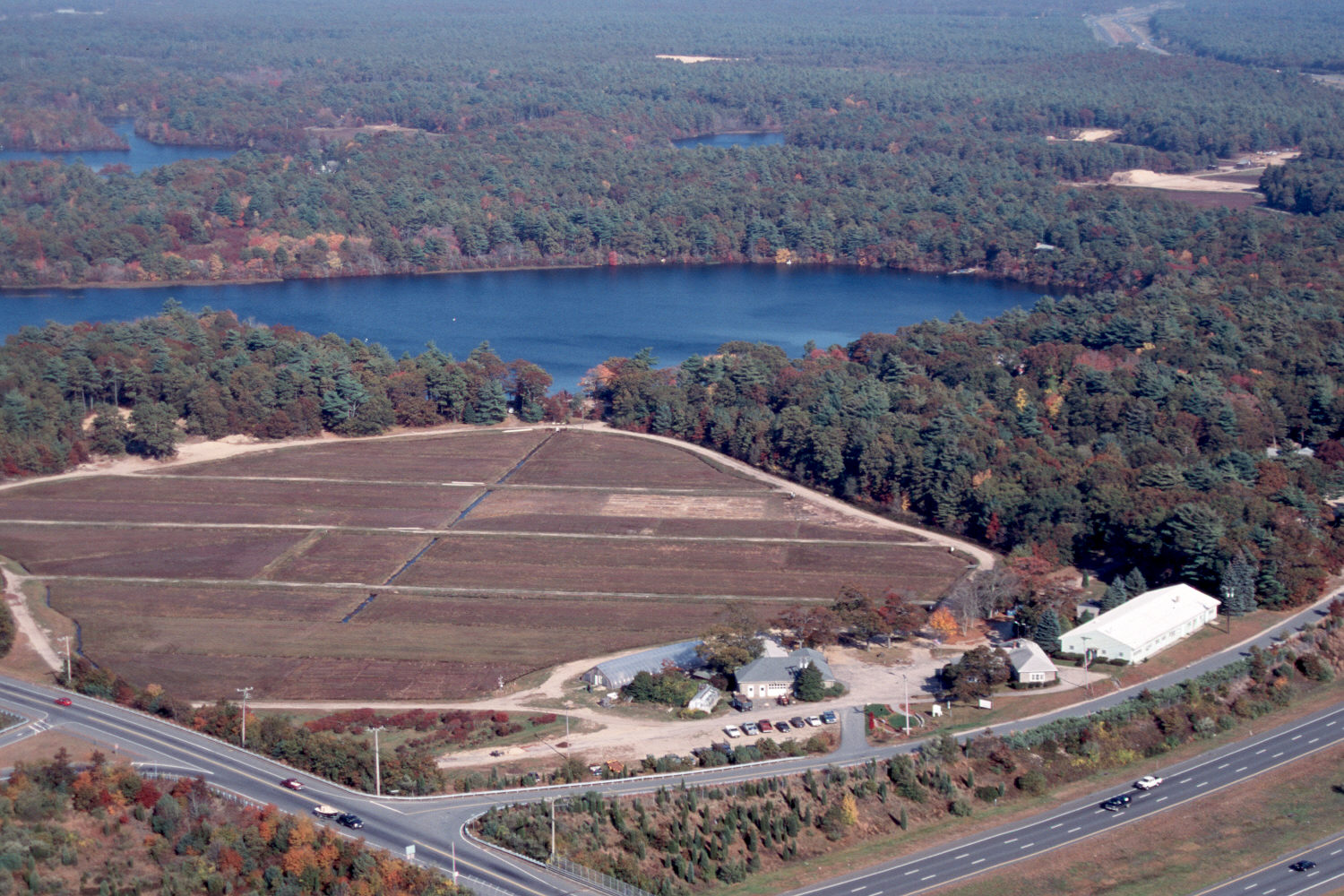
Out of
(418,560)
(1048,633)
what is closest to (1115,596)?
(1048,633)

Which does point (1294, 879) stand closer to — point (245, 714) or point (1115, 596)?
point (1115, 596)

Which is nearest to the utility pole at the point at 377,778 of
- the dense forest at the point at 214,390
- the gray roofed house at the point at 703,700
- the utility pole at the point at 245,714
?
the utility pole at the point at 245,714

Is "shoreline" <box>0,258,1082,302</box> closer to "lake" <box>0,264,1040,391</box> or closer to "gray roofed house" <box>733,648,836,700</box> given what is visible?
"lake" <box>0,264,1040,391</box>

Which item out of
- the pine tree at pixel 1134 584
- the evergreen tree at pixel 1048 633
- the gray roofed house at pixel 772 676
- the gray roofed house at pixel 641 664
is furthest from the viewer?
the pine tree at pixel 1134 584

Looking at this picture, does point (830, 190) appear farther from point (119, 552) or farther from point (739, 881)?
point (739, 881)

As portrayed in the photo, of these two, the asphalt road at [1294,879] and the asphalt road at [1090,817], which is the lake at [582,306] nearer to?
the asphalt road at [1090,817]

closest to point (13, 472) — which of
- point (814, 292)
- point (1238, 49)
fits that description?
point (814, 292)
